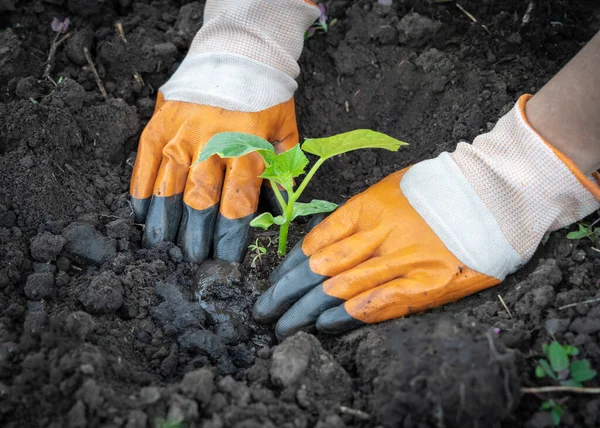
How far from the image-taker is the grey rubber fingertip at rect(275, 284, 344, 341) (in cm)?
185

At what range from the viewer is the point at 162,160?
2.24 metres

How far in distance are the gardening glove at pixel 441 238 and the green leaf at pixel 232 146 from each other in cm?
45

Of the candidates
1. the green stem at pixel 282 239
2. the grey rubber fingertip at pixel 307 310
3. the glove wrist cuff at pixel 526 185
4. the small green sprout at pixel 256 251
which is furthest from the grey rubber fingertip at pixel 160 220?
the glove wrist cuff at pixel 526 185

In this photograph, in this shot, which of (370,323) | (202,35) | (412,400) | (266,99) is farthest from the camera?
(202,35)

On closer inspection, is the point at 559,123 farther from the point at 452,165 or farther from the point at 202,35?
the point at 202,35

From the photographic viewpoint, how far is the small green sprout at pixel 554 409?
4.52 feet

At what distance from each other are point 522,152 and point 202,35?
4.96 feet

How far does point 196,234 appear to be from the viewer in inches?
83.5

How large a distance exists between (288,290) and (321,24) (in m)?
1.49

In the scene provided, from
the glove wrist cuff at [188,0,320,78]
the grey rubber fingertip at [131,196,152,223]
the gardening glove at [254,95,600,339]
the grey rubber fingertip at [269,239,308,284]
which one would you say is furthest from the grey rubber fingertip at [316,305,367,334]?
the glove wrist cuff at [188,0,320,78]

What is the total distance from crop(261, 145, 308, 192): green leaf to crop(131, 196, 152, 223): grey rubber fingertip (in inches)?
23.4

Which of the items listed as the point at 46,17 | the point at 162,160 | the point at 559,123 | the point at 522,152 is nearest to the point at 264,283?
the point at 162,160

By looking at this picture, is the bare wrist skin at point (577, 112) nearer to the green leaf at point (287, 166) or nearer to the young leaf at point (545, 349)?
the young leaf at point (545, 349)

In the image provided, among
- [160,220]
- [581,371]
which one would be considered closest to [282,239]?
[160,220]
